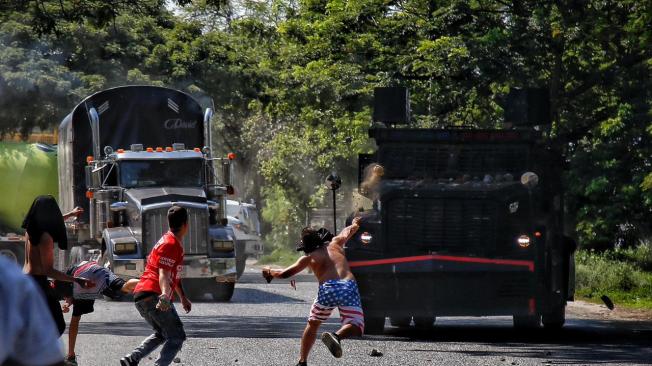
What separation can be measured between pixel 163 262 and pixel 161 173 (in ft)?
46.7

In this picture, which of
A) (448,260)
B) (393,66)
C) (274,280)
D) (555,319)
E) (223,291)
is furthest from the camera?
(274,280)

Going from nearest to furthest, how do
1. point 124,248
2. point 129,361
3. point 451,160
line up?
point 129,361 < point 451,160 < point 124,248

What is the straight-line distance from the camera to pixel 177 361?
13.4 meters

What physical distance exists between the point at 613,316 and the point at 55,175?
13.3 m

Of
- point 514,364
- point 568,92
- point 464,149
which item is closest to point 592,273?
point 568,92

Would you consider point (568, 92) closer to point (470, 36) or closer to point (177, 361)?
point (470, 36)

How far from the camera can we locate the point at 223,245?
24.3m

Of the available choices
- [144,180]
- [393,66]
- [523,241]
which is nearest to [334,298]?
[523,241]

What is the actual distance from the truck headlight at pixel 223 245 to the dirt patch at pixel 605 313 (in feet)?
19.3

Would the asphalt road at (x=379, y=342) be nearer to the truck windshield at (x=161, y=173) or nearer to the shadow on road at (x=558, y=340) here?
the shadow on road at (x=558, y=340)

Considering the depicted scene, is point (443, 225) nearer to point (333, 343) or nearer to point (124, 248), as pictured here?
point (333, 343)

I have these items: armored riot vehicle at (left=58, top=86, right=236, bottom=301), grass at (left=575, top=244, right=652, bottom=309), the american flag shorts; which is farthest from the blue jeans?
grass at (left=575, top=244, right=652, bottom=309)

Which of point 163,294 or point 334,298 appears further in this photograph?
point 334,298

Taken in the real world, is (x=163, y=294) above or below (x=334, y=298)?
above
